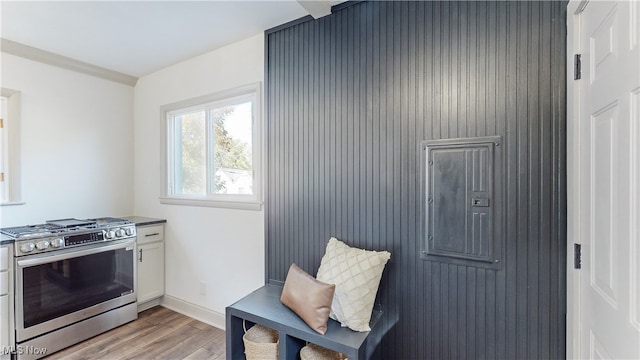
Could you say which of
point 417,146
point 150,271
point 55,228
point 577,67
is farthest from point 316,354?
point 55,228

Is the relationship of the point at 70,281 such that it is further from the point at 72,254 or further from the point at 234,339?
the point at 234,339

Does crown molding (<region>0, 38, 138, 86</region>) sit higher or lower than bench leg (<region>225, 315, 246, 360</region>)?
higher

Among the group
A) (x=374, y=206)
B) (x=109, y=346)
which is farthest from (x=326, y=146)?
(x=109, y=346)

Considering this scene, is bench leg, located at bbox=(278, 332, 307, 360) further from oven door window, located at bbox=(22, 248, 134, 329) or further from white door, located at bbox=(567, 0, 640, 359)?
oven door window, located at bbox=(22, 248, 134, 329)

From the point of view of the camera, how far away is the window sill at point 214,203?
235cm

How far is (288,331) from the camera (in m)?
1.55

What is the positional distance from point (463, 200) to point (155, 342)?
258 centimetres

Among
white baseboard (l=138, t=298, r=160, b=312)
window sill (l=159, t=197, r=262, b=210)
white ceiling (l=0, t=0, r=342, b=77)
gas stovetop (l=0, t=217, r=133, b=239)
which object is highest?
white ceiling (l=0, t=0, r=342, b=77)

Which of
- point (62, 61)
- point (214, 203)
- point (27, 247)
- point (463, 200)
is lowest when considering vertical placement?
point (27, 247)

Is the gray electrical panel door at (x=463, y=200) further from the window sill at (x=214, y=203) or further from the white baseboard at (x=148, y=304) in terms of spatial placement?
the white baseboard at (x=148, y=304)

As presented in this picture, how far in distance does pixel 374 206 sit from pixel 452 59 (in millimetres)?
940

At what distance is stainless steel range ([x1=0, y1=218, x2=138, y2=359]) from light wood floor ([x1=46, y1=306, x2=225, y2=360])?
0.11 metres

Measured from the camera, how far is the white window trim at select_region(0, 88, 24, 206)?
2494 millimetres

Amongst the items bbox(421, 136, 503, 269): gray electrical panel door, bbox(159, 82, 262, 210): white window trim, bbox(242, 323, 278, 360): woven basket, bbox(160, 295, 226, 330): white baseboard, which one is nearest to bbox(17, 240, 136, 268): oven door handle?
bbox(159, 82, 262, 210): white window trim
